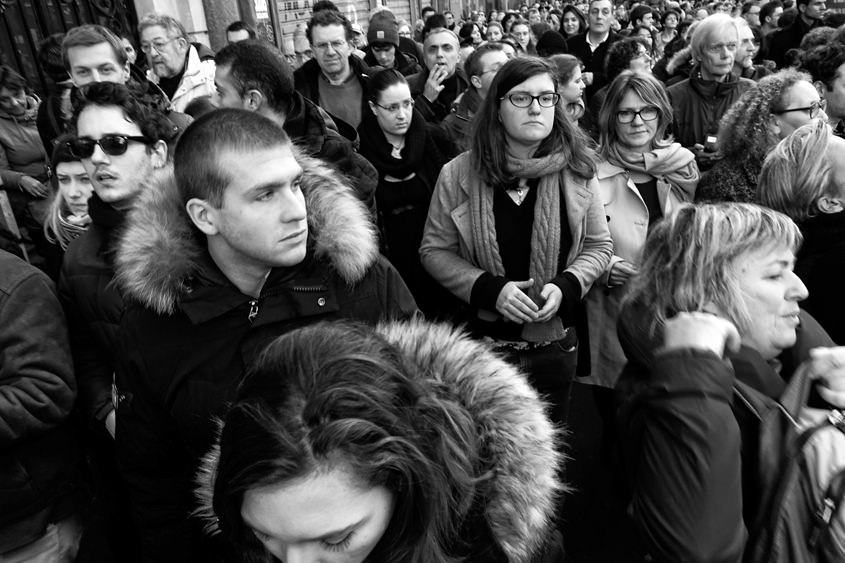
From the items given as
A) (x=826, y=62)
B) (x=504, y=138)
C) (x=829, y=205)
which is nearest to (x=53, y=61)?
(x=504, y=138)

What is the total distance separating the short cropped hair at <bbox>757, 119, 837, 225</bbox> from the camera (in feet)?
7.59

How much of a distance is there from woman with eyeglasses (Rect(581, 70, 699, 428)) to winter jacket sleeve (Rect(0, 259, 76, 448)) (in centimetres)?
236

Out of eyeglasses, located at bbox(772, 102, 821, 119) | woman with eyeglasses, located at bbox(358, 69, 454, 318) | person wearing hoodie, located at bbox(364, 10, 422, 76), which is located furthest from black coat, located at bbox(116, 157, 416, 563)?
person wearing hoodie, located at bbox(364, 10, 422, 76)

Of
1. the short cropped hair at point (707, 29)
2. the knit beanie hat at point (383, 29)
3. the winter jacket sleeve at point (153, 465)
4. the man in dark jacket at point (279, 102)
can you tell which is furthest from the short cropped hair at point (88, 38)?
the short cropped hair at point (707, 29)

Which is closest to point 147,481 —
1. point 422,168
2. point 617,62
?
point 422,168

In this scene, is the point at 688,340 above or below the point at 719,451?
above

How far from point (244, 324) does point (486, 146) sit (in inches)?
61.1

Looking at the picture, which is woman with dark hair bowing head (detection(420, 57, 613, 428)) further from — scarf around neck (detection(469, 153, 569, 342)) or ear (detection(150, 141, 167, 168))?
ear (detection(150, 141, 167, 168))

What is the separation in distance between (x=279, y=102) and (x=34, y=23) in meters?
5.14

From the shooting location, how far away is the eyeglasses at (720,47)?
409 centimetres

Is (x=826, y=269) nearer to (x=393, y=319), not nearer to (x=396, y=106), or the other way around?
(x=393, y=319)

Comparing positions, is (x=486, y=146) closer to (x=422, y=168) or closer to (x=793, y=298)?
(x=422, y=168)

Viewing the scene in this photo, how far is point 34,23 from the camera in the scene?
21.0 ft

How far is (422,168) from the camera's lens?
376 centimetres
